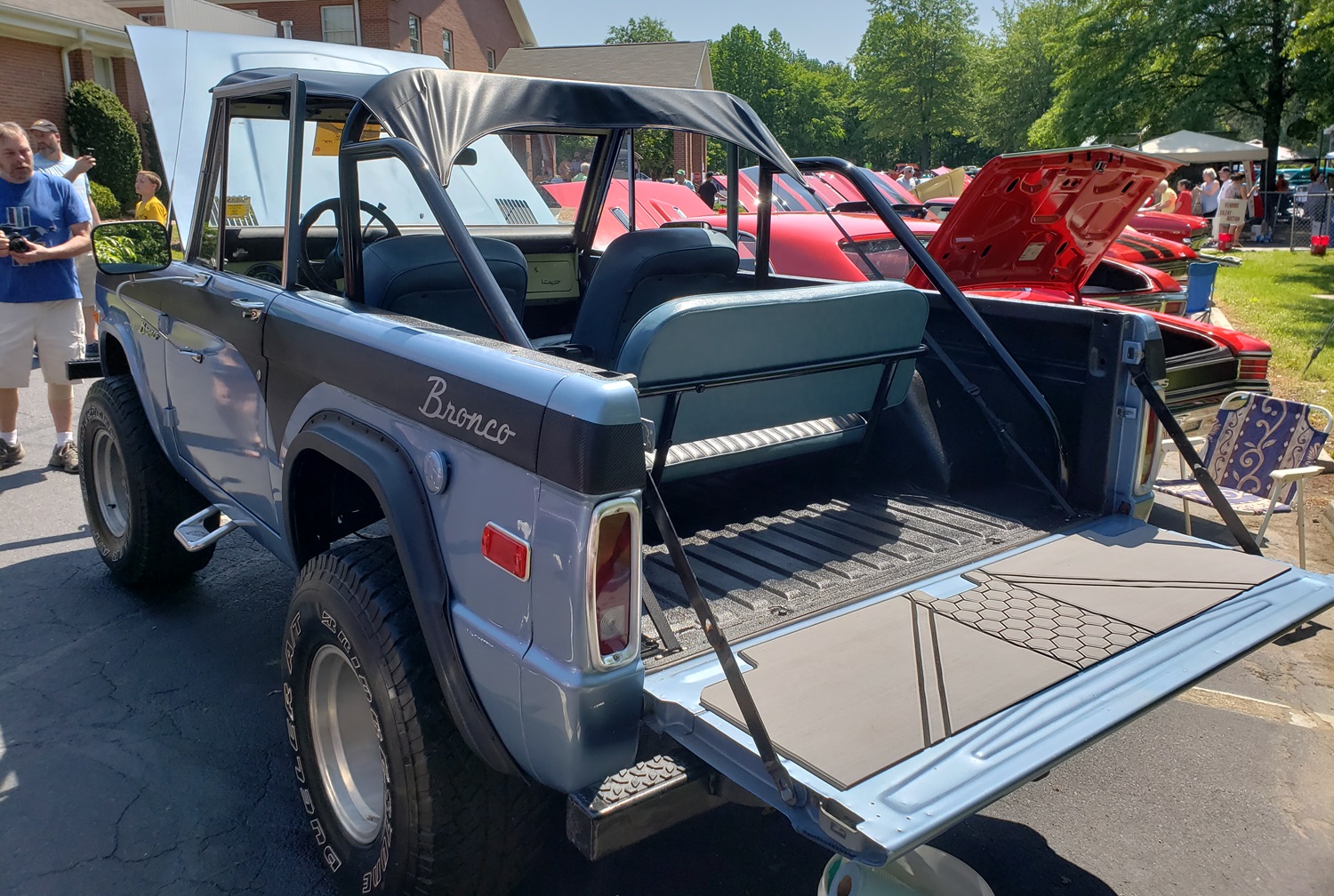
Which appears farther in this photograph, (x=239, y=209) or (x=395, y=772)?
(x=239, y=209)

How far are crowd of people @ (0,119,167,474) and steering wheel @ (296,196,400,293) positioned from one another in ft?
9.54

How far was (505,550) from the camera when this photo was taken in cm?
194

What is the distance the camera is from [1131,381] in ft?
9.91

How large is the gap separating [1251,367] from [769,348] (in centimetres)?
476

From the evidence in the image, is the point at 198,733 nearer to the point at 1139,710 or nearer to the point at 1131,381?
the point at 1139,710

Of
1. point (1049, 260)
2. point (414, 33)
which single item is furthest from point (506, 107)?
point (414, 33)

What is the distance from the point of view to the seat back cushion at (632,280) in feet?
10.4

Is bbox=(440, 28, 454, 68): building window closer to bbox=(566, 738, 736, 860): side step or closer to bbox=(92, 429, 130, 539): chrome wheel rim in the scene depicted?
bbox=(92, 429, 130, 539): chrome wheel rim

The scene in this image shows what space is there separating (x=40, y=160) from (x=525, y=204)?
5.66m

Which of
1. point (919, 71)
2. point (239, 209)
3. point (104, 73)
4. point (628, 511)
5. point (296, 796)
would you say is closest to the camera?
point (628, 511)

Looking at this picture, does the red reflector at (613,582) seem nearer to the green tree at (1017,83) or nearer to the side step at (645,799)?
the side step at (645,799)

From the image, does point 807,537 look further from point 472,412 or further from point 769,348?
point 472,412

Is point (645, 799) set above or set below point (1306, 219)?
below

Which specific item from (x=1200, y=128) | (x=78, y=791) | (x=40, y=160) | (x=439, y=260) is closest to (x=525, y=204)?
(x=439, y=260)
